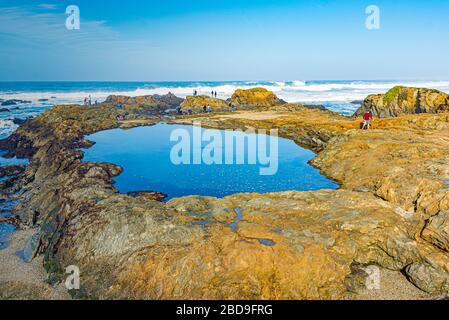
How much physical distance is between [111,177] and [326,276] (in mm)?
15770

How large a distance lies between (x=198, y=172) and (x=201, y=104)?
4218cm

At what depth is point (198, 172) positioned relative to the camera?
2338cm

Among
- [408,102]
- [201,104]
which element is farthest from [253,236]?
[201,104]

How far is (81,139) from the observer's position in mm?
34594

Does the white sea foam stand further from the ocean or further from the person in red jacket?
the person in red jacket

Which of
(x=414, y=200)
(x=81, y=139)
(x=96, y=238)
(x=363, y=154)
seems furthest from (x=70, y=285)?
(x=81, y=139)

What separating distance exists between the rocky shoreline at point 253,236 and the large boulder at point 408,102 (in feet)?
94.8

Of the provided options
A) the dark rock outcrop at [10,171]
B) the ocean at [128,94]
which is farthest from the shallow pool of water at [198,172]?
the ocean at [128,94]

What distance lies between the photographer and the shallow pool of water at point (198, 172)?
2003cm

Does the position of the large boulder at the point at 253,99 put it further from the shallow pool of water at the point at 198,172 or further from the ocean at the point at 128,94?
the shallow pool of water at the point at 198,172

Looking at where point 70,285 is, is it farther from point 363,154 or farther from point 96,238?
point 363,154

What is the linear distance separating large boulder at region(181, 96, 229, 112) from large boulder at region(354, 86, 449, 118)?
27813 millimetres
